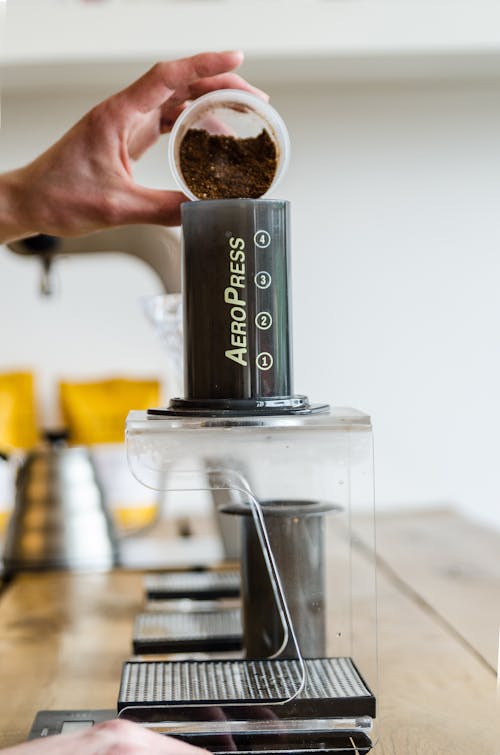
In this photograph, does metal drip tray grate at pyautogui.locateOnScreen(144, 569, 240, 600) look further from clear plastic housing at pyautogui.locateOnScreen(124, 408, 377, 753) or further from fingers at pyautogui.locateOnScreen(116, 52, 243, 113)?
fingers at pyautogui.locateOnScreen(116, 52, 243, 113)

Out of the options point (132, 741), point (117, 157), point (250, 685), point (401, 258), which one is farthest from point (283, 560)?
point (401, 258)

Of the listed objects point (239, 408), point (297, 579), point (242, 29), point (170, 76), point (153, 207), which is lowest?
point (297, 579)

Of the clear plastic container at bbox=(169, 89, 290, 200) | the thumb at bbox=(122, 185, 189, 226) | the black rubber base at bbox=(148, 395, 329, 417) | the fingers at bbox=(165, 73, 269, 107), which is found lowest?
the black rubber base at bbox=(148, 395, 329, 417)

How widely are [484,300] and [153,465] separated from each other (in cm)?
55

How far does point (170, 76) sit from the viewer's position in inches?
34.2

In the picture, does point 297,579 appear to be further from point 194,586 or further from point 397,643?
point 194,586

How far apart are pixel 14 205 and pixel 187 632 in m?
0.47

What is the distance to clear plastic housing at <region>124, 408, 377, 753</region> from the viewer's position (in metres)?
0.64

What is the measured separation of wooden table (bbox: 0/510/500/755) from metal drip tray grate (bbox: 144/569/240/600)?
0.15 ft

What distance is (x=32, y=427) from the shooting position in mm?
3580

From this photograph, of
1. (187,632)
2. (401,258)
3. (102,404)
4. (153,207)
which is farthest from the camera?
(102,404)

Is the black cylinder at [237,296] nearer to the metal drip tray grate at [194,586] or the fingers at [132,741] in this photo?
the fingers at [132,741]

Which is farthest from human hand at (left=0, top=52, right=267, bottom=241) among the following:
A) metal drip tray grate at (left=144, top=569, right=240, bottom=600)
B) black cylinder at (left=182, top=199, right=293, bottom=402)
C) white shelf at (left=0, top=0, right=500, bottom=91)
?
white shelf at (left=0, top=0, right=500, bottom=91)

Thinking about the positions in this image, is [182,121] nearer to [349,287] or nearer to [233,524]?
[233,524]
